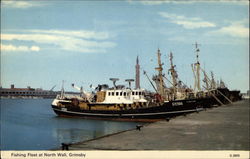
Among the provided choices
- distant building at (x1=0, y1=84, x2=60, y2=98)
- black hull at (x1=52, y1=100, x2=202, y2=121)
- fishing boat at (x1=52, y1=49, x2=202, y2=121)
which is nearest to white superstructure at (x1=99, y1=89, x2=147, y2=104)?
fishing boat at (x1=52, y1=49, x2=202, y2=121)

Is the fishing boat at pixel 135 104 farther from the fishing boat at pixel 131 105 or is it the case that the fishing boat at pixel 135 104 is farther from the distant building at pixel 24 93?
the distant building at pixel 24 93

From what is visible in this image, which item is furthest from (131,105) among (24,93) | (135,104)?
(24,93)

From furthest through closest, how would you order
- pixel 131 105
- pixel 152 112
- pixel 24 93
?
pixel 24 93 < pixel 131 105 < pixel 152 112

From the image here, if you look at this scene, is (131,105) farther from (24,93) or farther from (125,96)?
(24,93)

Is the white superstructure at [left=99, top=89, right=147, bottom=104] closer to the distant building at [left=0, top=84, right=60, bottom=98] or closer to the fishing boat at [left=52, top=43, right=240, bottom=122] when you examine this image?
the fishing boat at [left=52, top=43, right=240, bottom=122]

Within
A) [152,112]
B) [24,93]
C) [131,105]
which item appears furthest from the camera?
[24,93]

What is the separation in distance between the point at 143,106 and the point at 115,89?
5.06 meters

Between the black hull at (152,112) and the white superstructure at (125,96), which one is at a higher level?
the white superstructure at (125,96)

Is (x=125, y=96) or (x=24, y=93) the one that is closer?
(x=125, y=96)

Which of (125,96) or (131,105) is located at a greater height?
(125,96)

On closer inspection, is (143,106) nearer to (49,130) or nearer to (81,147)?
(49,130)

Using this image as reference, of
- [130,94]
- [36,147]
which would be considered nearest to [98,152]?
[36,147]

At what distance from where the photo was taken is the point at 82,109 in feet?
153

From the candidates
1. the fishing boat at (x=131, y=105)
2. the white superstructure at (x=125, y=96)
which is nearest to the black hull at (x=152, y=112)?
the fishing boat at (x=131, y=105)
